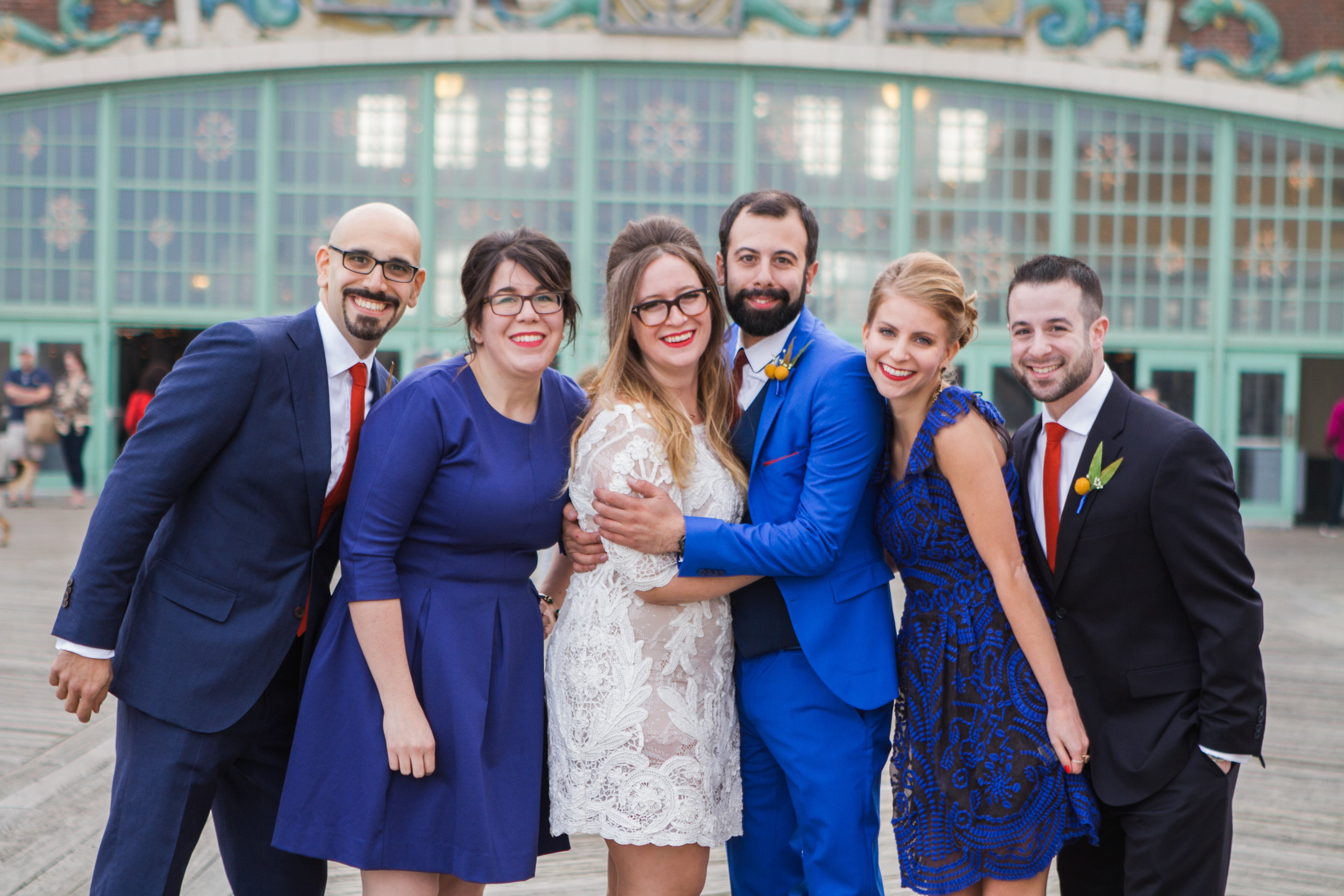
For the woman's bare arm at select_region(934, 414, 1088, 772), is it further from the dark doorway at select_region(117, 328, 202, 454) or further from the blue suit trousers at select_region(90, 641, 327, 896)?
the dark doorway at select_region(117, 328, 202, 454)

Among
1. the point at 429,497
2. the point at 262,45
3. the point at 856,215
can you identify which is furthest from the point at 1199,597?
the point at 262,45

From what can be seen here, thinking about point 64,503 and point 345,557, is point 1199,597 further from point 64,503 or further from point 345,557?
point 64,503

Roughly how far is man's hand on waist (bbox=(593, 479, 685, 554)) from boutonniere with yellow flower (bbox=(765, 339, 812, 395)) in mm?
462

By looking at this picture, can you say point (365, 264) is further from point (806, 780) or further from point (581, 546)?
point (806, 780)

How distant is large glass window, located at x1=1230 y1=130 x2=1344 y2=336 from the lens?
13992mm

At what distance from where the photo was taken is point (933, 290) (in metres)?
2.50

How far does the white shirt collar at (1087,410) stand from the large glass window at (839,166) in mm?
11356

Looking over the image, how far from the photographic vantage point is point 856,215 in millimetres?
14125

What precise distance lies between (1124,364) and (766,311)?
43.2 ft

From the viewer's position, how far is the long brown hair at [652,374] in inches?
101

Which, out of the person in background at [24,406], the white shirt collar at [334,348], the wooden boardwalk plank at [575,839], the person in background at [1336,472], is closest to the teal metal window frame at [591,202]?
the person in background at [24,406]

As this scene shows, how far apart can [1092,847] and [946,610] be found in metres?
0.76

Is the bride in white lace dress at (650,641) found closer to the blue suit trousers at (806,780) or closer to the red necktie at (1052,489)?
the blue suit trousers at (806,780)

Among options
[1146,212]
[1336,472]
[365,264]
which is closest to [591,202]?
[1146,212]
